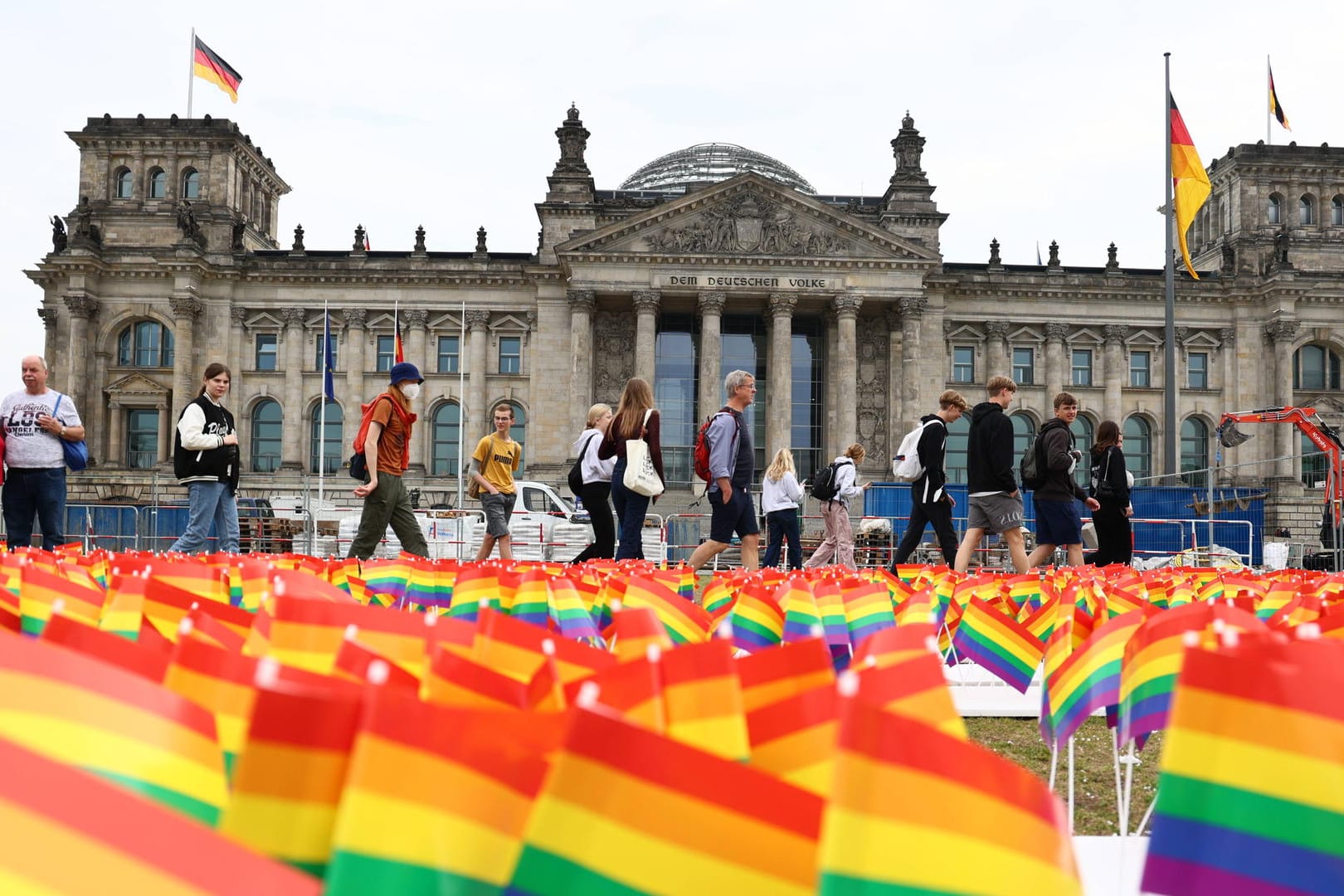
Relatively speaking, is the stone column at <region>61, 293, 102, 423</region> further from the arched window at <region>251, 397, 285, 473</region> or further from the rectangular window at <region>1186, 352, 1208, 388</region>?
the rectangular window at <region>1186, 352, 1208, 388</region>

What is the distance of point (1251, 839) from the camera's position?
152 cm

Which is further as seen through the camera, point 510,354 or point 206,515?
point 510,354

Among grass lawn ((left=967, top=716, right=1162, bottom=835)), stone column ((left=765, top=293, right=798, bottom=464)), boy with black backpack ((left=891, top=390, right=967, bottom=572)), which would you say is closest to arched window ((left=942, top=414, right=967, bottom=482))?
stone column ((left=765, top=293, right=798, bottom=464))

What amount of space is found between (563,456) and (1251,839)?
44126 millimetres

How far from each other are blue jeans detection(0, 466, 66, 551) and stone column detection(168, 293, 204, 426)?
124 feet

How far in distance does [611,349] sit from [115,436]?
785 inches

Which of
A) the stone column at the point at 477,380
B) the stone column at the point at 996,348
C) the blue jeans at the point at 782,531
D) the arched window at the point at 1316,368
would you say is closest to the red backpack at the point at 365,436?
the blue jeans at the point at 782,531

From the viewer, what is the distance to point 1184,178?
84.7 ft

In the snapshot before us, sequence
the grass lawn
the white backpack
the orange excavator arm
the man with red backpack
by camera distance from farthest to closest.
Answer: the orange excavator arm → the white backpack → the man with red backpack → the grass lawn

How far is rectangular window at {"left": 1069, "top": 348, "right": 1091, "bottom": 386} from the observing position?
4888 centimetres

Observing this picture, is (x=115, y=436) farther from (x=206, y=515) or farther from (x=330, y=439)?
(x=206, y=515)

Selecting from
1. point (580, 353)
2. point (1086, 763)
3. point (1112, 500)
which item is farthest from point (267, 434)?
point (1086, 763)

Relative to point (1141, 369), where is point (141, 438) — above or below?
below

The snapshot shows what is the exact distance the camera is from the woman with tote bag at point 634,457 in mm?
10391
